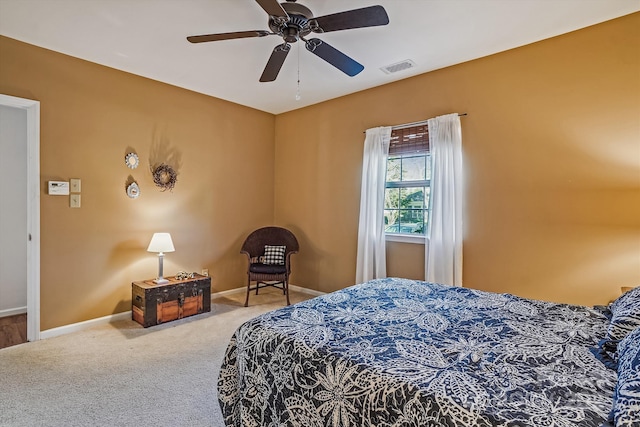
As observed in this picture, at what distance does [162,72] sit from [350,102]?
232 cm

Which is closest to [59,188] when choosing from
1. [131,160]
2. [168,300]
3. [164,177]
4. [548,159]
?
[131,160]

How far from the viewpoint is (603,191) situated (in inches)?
104

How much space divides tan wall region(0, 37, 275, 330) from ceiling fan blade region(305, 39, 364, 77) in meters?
2.50

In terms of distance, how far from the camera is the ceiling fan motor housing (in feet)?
6.68

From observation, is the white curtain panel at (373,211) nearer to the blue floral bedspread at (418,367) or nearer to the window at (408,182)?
the window at (408,182)

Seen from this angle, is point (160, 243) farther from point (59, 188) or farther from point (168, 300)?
point (59, 188)

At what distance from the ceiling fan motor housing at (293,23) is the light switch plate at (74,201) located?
8.88ft

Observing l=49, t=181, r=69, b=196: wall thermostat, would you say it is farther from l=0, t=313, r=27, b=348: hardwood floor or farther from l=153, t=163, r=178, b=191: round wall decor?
l=0, t=313, r=27, b=348: hardwood floor

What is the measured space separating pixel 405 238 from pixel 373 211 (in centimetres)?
50

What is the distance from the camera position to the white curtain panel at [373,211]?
392 cm

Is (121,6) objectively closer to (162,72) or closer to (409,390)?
(162,72)

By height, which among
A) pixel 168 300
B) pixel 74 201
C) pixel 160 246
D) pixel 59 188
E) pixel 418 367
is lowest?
pixel 168 300

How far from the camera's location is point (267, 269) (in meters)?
4.14

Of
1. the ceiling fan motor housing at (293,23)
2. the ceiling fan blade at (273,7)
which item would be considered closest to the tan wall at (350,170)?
the ceiling fan motor housing at (293,23)
